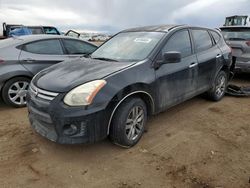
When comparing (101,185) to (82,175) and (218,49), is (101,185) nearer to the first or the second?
(82,175)

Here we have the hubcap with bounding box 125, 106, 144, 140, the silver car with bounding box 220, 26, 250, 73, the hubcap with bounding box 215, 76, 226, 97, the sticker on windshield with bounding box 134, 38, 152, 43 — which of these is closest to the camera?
the hubcap with bounding box 125, 106, 144, 140

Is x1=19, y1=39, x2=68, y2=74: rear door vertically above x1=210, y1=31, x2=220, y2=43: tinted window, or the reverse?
x1=210, y1=31, x2=220, y2=43: tinted window

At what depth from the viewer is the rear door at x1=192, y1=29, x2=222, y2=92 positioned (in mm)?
4532

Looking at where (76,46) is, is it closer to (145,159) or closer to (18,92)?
(18,92)

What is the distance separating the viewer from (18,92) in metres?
4.89

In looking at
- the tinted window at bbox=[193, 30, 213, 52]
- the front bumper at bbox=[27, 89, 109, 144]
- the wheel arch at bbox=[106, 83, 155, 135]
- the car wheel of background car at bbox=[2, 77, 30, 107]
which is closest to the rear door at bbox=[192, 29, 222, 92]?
the tinted window at bbox=[193, 30, 213, 52]

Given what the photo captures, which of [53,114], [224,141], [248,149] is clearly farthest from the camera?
[224,141]

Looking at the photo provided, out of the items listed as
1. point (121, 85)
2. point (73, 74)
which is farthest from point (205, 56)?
point (73, 74)

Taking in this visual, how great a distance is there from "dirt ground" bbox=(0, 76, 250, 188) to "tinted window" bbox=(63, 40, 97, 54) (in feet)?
7.05

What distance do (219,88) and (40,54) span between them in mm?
4003

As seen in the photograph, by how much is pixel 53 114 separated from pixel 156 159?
142 cm

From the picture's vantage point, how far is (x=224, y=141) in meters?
3.60

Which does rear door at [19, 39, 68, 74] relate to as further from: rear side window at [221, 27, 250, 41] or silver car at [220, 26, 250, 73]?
rear side window at [221, 27, 250, 41]

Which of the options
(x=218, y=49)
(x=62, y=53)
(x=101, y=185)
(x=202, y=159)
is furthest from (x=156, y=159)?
(x=62, y=53)
